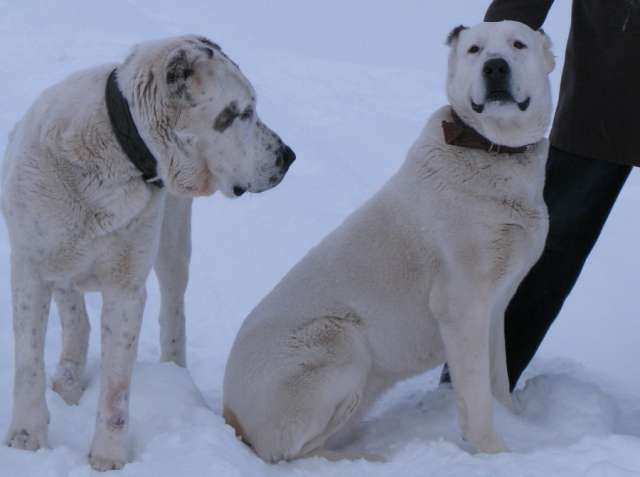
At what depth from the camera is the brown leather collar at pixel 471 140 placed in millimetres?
3676

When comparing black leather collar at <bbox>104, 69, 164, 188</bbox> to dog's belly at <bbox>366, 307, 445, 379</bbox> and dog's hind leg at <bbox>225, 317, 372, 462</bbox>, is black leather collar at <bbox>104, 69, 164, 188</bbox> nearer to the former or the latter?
dog's hind leg at <bbox>225, 317, 372, 462</bbox>

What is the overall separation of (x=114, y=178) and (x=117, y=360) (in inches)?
24.8

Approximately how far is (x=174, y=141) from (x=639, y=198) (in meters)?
5.11

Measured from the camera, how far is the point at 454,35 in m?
3.81

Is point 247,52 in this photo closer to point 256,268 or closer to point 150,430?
→ point 256,268

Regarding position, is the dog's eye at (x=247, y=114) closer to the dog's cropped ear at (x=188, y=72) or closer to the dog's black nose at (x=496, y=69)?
the dog's cropped ear at (x=188, y=72)

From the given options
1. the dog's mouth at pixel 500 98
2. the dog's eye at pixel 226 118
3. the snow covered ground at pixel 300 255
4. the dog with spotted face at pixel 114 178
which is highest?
the dog's mouth at pixel 500 98

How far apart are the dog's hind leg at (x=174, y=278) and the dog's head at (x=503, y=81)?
4.28ft

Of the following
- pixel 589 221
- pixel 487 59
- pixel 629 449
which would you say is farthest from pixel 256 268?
pixel 629 449

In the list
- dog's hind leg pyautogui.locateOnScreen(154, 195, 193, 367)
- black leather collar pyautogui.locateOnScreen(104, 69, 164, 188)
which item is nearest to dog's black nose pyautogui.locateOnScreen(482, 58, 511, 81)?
black leather collar pyautogui.locateOnScreen(104, 69, 164, 188)

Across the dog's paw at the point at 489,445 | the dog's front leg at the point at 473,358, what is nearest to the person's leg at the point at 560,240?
the dog's front leg at the point at 473,358

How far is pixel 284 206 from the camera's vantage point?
6648 mm

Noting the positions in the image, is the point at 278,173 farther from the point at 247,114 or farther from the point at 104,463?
the point at 104,463

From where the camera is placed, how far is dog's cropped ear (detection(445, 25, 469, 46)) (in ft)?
12.4
